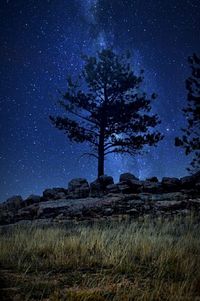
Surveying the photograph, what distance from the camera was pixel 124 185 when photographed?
771 inches

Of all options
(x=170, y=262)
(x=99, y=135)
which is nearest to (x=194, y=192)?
(x=99, y=135)

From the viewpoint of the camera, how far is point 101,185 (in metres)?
21.2

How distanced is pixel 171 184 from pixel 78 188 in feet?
16.9

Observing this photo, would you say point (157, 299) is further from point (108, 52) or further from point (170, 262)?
point (108, 52)

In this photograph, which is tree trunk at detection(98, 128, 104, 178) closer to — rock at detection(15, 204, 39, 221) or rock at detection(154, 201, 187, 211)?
rock at detection(15, 204, 39, 221)

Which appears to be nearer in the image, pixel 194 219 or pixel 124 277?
pixel 124 277

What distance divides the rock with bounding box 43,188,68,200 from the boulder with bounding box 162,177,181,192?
555cm

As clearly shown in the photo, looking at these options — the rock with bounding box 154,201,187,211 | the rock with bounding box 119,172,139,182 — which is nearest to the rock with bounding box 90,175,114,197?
the rock with bounding box 119,172,139,182

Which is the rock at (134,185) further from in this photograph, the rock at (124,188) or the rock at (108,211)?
the rock at (108,211)

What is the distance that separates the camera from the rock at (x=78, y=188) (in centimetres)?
1934

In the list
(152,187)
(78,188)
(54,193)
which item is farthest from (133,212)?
(54,193)

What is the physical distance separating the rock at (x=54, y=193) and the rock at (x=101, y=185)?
163 cm

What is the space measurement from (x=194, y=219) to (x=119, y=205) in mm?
4238

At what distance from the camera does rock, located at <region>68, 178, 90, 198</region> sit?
761 inches
